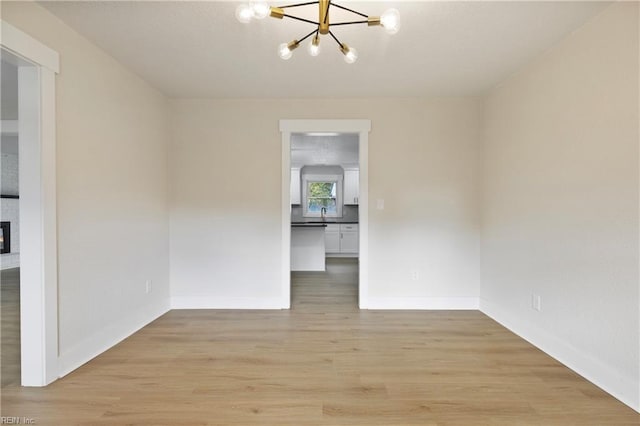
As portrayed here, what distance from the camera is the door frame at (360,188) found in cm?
344

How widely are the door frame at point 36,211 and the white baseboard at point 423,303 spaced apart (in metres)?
2.76

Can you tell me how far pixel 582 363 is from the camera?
2.09m

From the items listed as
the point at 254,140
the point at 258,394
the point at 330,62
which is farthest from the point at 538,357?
the point at 254,140

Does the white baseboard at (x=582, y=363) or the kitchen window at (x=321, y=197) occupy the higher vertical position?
the kitchen window at (x=321, y=197)

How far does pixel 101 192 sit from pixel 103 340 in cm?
118

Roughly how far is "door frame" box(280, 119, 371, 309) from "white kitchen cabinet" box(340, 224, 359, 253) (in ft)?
12.9

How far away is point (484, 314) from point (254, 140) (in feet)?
10.4

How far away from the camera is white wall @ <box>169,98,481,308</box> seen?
3467 mm

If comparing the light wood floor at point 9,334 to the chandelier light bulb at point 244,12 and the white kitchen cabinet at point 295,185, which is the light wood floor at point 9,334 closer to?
the chandelier light bulb at point 244,12

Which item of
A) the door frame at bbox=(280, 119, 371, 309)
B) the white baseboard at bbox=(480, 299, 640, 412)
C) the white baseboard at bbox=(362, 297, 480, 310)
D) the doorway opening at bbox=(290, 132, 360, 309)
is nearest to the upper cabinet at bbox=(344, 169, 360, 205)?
the doorway opening at bbox=(290, 132, 360, 309)

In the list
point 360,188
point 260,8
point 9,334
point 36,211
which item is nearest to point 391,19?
point 260,8

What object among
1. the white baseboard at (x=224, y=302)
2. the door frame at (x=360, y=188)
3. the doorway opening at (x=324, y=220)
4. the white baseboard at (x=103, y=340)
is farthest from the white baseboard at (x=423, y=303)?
the white baseboard at (x=103, y=340)

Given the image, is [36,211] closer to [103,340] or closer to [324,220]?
[103,340]

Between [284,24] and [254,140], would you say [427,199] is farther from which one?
[284,24]
